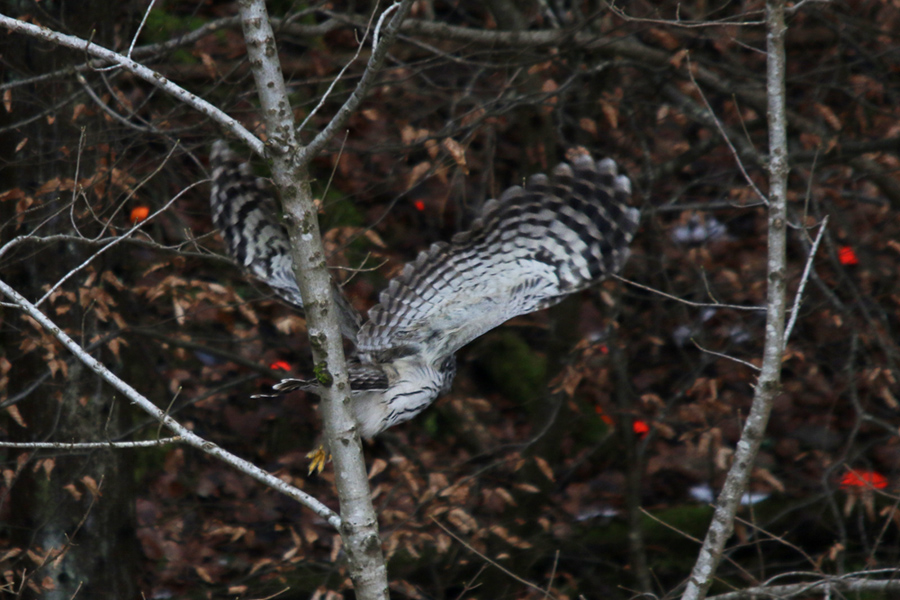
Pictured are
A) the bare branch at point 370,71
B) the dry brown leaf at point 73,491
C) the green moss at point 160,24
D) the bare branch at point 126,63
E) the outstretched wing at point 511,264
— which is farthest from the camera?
the green moss at point 160,24

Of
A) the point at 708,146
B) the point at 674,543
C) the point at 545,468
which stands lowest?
the point at 674,543

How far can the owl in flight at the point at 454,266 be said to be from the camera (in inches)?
159

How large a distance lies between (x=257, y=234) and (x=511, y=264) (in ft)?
3.87

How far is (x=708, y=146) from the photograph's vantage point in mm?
5426

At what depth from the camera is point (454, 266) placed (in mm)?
4258

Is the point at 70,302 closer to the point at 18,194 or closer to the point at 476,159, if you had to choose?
the point at 18,194

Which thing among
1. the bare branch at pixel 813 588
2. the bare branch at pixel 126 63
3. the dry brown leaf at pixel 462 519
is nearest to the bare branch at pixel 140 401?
the bare branch at pixel 126 63

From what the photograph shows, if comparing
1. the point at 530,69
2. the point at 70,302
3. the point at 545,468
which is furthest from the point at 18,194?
the point at 545,468

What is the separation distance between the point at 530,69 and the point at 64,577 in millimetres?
3643

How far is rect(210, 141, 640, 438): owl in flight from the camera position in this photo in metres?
4.03

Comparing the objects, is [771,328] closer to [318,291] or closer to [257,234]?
[318,291]

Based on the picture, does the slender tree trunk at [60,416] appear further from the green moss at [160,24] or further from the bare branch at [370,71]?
the bare branch at [370,71]

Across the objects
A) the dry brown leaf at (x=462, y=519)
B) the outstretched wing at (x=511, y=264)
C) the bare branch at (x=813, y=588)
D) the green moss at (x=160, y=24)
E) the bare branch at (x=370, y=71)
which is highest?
the green moss at (x=160, y=24)

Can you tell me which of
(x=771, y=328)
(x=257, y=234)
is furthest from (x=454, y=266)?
(x=771, y=328)
